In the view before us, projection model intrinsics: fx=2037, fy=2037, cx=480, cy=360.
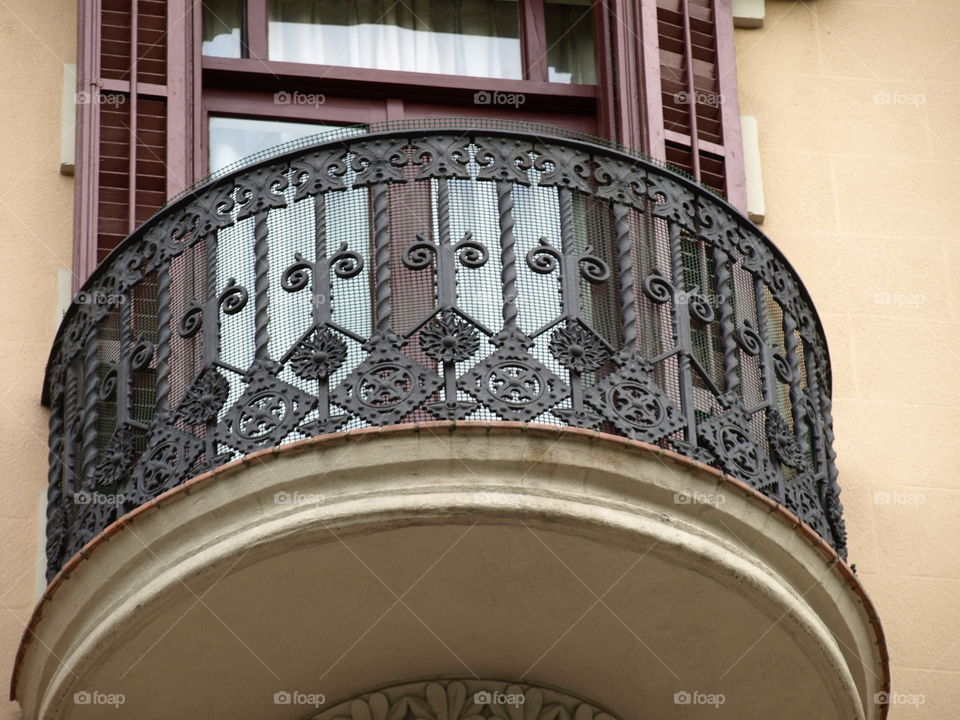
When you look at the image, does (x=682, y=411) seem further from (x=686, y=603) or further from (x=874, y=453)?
(x=874, y=453)

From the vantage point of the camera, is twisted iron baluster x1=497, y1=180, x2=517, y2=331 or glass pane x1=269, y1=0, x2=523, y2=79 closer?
twisted iron baluster x1=497, y1=180, x2=517, y2=331

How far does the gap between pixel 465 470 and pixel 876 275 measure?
117 inches

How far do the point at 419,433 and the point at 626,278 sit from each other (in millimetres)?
1062

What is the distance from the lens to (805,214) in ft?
29.3

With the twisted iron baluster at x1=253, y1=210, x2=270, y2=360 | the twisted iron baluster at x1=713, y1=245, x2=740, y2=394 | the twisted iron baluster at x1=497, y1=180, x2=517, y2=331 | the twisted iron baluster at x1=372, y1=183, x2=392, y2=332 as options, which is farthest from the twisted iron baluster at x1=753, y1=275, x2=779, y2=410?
the twisted iron baluster at x1=253, y1=210, x2=270, y2=360

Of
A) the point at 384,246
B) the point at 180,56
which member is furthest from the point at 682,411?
the point at 180,56

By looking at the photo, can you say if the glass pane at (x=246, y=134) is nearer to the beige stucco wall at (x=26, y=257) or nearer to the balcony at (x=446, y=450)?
the beige stucco wall at (x=26, y=257)

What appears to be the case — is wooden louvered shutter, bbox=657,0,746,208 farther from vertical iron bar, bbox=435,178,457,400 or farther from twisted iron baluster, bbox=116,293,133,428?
twisted iron baluster, bbox=116,293,133,428

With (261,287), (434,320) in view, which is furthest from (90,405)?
(434,320)

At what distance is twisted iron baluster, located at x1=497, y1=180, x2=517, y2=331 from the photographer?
6.83m

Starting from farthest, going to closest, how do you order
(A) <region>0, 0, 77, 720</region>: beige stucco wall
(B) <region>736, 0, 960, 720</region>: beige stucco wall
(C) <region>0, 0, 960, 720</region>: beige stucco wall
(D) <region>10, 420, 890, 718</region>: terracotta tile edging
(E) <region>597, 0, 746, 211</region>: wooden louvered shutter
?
(E) <region>597, 0, 746, 211</region>: wooden louvered shutter → (B) <region>736, 0, 960, 720</region>: beige stucco wall → (C) <region>0, 0, 960, 720</region>: beige stucco wall → (A) <region>0, 0, 77, 720</region>: beige stucco wall → (D) <region>10, 420, 890, 718</region>: terracotta tile edging

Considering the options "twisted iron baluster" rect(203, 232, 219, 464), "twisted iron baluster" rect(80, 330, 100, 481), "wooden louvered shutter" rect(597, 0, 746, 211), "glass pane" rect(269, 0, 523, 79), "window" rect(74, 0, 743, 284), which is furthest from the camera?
"glass pane" rect(269, 0, 523, 79)

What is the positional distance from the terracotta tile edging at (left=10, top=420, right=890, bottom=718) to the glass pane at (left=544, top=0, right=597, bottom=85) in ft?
9.99

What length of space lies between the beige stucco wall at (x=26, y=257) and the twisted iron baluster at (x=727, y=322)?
2.64 metres
